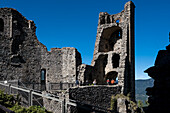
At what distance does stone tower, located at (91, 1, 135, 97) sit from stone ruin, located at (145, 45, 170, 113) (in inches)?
599

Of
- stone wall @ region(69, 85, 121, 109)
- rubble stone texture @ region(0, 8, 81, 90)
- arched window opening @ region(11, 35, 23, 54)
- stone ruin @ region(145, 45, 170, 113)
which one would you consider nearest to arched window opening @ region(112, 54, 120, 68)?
rubble stone texture @ region(0, 8, 81, 90)

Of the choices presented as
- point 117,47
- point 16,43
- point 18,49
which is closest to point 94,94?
point 18,49

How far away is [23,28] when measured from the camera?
1958 centimetres

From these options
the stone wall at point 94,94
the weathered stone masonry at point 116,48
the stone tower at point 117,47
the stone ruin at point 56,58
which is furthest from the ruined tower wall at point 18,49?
the stone tower at point 117,47

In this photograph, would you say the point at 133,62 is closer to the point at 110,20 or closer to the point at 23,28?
→ the point at 110,20

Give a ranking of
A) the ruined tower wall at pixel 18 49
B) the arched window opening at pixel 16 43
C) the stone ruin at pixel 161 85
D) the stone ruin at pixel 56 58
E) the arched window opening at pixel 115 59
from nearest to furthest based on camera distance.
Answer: the stone ruin at pixel 161 85 → the ruined tower wall at pixel 18 49 → the stone ruin at pixel 56 58 → the arched window opening at pixel 16 43 → the arched window opening at pixel 115 59

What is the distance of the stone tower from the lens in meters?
21.5

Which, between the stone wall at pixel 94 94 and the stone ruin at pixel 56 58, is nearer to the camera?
the stone wall at pixel 94 94

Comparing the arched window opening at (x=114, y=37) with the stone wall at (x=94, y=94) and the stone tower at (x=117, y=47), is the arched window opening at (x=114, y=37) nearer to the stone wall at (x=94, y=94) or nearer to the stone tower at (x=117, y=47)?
the stone tower at (x=117, y=47)

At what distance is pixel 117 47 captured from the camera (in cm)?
2575

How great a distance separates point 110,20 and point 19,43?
43.8 feet

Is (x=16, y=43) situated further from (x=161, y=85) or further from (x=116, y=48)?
(x=161, y=85)

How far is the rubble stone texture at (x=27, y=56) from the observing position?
18391mm

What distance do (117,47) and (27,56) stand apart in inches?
492
